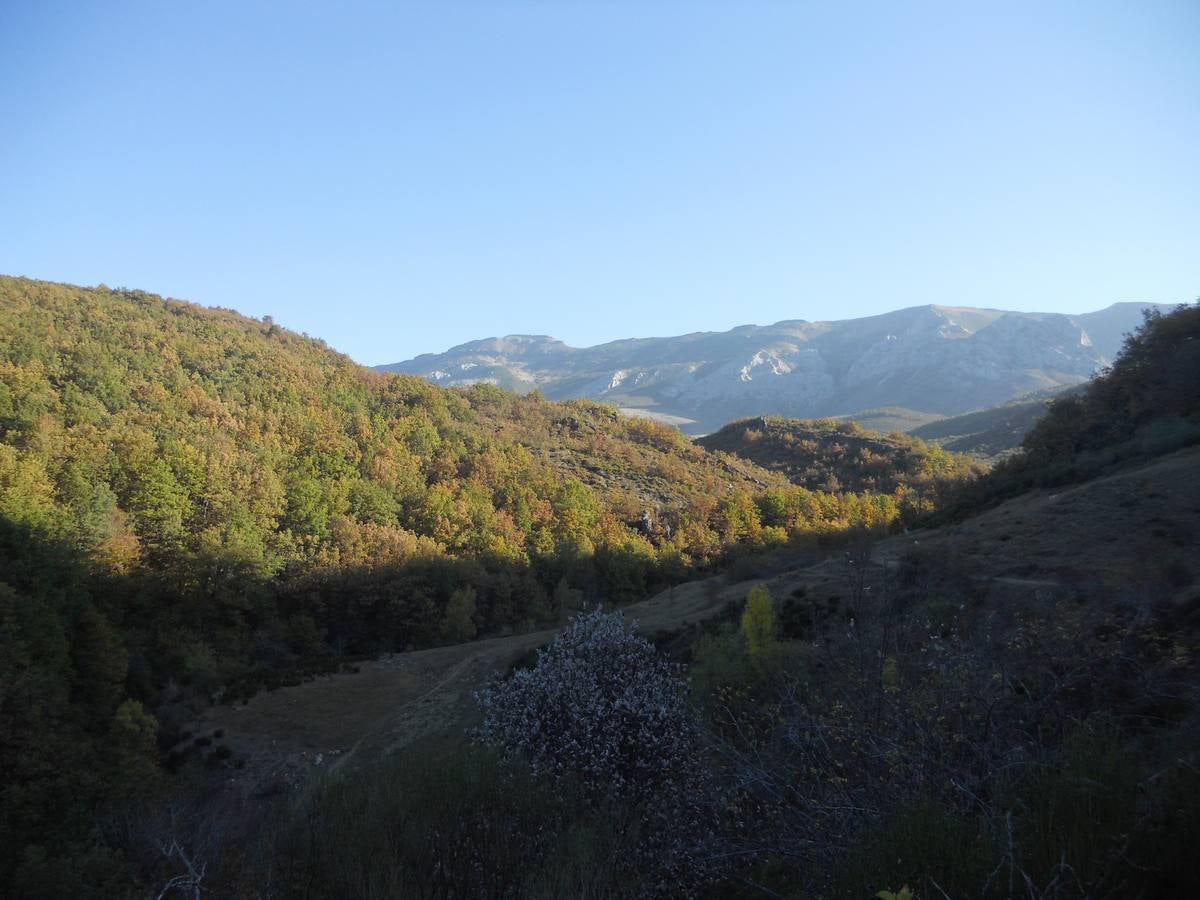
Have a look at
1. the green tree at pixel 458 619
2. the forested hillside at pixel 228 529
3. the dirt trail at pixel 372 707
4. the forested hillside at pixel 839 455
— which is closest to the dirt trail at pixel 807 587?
the dirt trail at pixel 372 707

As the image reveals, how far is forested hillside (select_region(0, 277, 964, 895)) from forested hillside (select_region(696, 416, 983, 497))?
23772mm

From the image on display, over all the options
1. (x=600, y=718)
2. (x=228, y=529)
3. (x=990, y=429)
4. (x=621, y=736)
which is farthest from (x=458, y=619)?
(x=990, y=429)

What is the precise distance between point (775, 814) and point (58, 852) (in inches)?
791

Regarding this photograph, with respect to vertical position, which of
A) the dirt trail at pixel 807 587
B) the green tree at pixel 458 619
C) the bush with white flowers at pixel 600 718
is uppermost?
the bush with white flowers at pixel 600 718

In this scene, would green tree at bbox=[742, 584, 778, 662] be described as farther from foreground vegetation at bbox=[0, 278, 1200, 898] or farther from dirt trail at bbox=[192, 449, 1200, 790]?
dirt trail at bbox=[192, 449, 1200, 790]

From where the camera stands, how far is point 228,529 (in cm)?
5025

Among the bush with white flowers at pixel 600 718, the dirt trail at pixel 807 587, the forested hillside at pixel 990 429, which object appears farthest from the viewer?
the forested hillside at pixel 990 429

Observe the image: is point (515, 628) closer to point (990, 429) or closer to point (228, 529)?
point (228, 529)

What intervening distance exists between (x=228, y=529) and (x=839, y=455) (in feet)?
313

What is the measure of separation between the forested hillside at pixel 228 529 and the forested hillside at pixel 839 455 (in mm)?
23772

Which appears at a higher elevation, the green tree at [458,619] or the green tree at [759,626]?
the green tree at [759,626]

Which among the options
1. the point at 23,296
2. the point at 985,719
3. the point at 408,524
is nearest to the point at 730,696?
the point at 985,719

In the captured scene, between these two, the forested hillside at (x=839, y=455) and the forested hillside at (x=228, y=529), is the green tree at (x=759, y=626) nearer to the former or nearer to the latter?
the forested hillside at (x=228, y=529)

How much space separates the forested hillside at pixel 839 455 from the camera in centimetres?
9975
